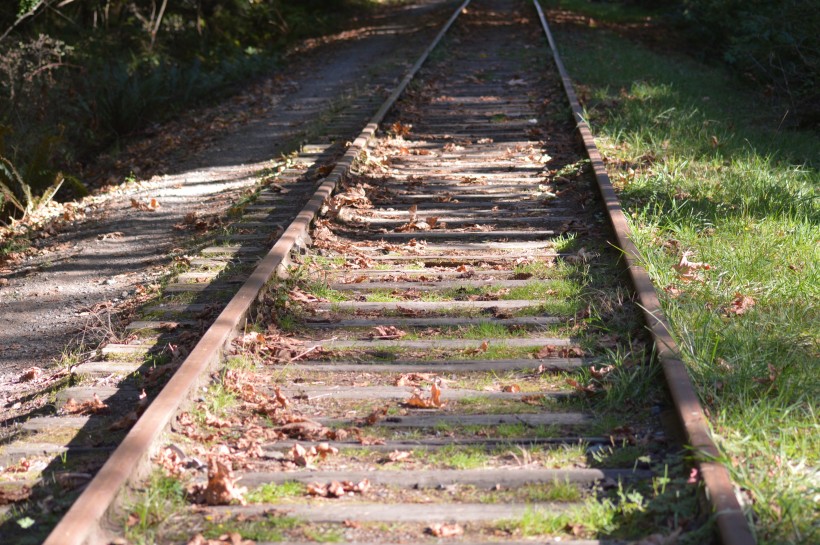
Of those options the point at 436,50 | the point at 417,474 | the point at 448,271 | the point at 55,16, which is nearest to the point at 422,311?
the point at 448,271

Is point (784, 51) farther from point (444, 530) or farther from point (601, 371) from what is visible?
point (444, 530)

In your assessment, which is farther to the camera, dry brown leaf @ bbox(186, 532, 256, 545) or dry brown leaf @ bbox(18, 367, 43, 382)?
dry brown leaf @ bbox(18, 367, 43, 382)

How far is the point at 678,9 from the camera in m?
20.4

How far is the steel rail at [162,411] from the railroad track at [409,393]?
0.5 inches

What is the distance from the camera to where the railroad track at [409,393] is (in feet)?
10.8

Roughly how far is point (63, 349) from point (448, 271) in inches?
99.7

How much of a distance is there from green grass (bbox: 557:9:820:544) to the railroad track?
22 centimetres

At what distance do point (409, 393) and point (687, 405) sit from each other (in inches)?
53.2

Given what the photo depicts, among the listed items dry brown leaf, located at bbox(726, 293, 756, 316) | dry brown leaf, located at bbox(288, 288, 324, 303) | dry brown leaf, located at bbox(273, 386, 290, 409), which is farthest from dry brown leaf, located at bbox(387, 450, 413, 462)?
dry brown leaf, located at bbox(726, 293, 756, 316)

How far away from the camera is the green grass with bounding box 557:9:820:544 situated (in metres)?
3.49

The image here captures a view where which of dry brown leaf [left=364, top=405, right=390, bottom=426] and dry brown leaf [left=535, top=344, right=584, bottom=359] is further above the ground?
dry brown leaf [left=364, top=405, right=390, bottom=426]

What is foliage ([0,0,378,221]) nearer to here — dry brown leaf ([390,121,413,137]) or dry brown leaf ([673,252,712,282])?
dry brown leaf ([390,121,413,137])

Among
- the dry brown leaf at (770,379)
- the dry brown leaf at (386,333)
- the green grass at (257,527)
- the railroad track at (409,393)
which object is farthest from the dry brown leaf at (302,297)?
the dry brown leaf at (770,379)

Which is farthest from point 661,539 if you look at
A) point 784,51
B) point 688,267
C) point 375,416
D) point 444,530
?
point 784,51
